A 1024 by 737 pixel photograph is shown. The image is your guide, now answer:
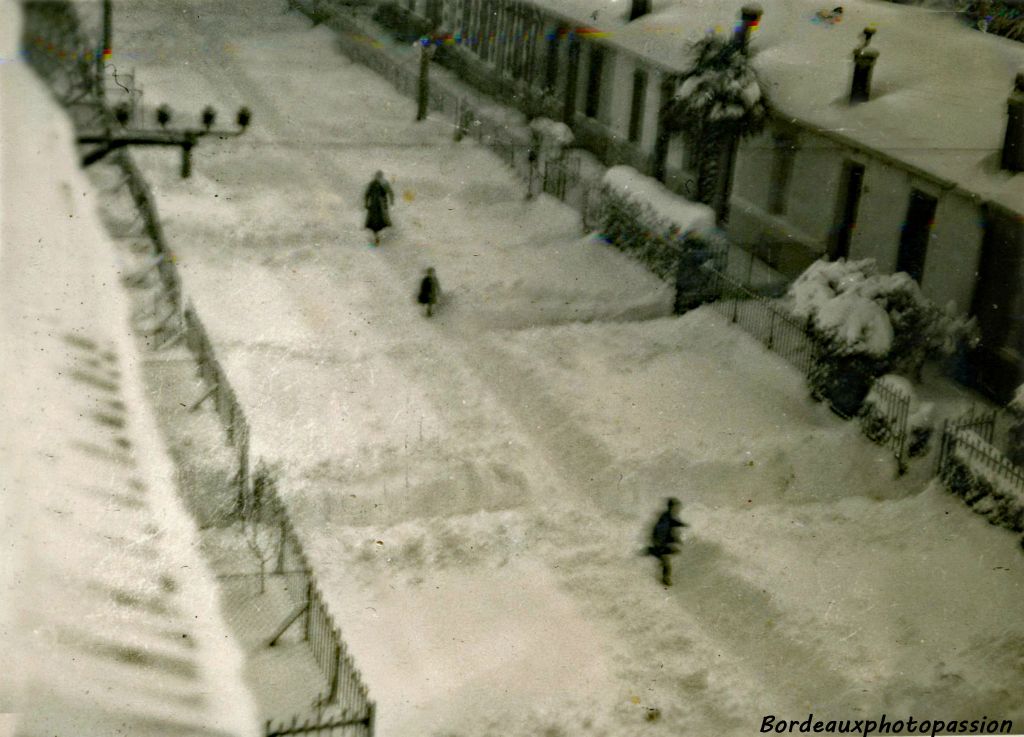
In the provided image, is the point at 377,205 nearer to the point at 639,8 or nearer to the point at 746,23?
the point at 746,23

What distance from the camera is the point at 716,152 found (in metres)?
19.5

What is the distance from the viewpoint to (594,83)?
22.9 m

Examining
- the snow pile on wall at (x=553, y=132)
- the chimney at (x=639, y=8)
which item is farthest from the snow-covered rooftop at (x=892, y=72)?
the snow pile on wall at (x=553, y=132)

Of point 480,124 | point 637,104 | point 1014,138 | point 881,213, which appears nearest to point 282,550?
point 1014,138

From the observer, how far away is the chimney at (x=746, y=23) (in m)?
18.2

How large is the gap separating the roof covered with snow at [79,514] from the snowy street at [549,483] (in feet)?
3.64

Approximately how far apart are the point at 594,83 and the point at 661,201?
18.2 feet

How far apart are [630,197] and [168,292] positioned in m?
6.25

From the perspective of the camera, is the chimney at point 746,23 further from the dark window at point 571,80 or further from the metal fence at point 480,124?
the dark window at point 571,80

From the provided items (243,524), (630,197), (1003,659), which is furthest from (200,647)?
(630,197)

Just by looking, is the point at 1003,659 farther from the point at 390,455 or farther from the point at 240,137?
the point at 240,137

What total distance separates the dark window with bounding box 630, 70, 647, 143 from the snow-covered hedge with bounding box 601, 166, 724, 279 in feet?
9.24

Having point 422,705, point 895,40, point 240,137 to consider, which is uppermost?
point 895,40

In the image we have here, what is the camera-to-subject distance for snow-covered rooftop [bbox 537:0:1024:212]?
15.3m
